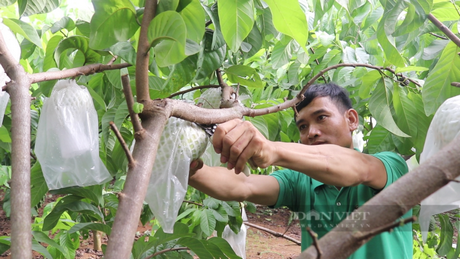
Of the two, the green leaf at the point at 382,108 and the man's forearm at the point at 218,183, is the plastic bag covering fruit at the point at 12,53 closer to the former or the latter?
the man's forearm at the point at 218,183

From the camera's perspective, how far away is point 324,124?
1633mm

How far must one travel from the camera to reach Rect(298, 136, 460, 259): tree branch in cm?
39

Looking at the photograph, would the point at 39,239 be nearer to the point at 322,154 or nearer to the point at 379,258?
the point at 322,154

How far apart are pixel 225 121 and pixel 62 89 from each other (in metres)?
0.39

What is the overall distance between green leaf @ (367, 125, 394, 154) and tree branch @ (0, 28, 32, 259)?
1314mm

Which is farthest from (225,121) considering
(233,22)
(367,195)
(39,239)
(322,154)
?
(367,195)

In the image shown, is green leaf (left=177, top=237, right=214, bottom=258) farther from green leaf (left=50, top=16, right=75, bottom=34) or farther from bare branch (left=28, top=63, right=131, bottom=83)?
green leaf (left=50, top=16, right=75, bottom=34)

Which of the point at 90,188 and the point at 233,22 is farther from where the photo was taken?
the point at 90,188

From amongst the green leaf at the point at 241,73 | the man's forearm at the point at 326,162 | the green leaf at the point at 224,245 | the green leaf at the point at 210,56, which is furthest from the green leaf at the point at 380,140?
the green leaf at the point at 210,56

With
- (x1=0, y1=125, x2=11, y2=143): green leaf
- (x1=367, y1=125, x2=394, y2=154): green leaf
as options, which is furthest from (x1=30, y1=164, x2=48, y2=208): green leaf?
(x1=367, y1=125, x2=394, y2=154): green leaf

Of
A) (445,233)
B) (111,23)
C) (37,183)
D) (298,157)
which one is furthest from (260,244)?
(111,23)

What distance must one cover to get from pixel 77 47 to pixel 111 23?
25 cm

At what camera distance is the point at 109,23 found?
80 cm

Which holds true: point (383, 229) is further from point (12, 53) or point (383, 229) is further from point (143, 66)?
point (12, 53)
